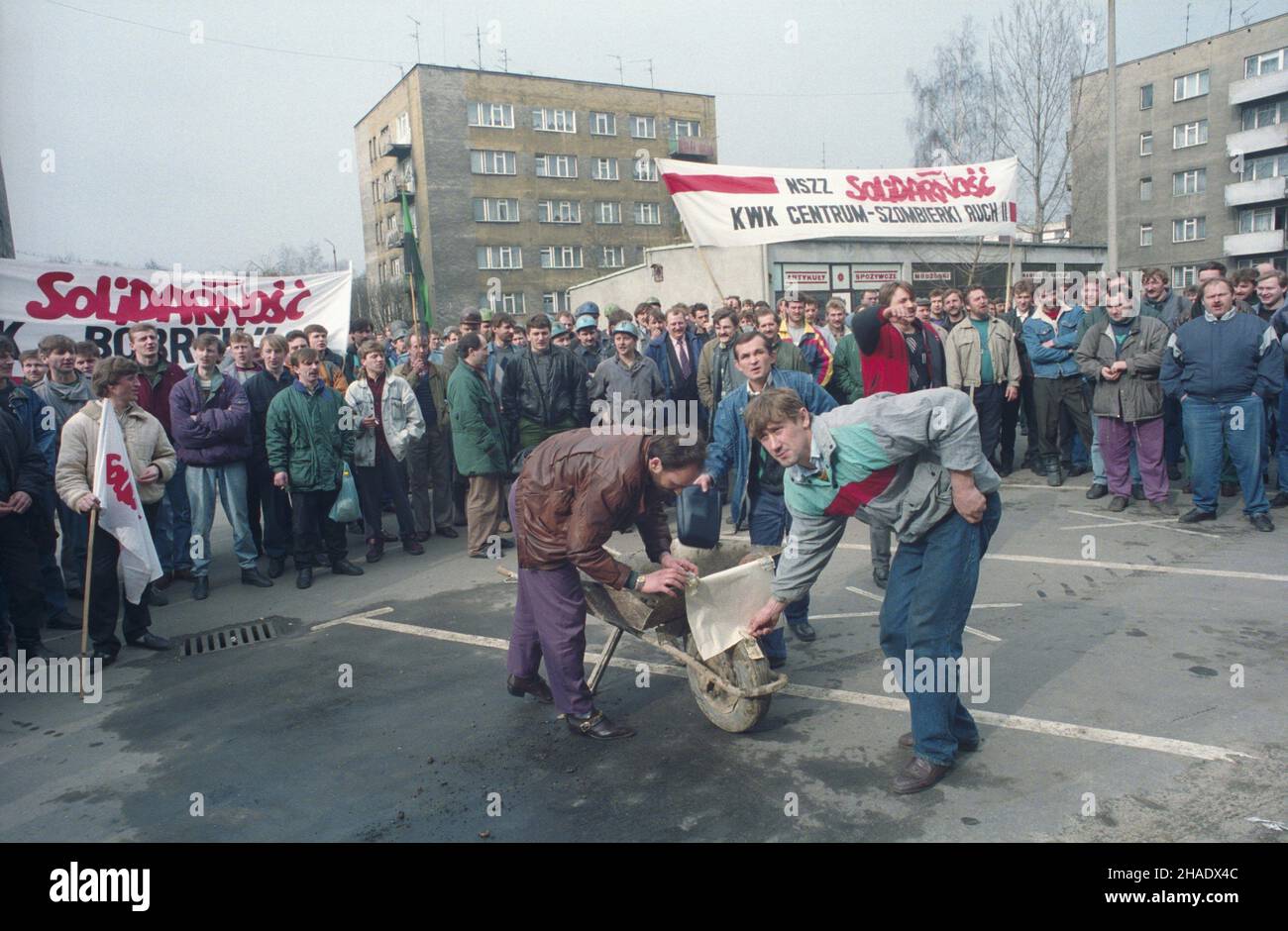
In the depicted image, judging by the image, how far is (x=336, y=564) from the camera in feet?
27.2

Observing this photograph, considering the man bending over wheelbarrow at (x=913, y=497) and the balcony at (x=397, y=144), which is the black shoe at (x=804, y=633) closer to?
the man bending over wheelbarrow at (x=913, y=497)

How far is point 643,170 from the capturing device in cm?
5728

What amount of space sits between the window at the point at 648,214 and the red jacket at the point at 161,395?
169 ft

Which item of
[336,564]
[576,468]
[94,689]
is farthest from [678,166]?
[94,689]

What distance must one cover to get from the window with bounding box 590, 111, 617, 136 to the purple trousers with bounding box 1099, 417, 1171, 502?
52353mm

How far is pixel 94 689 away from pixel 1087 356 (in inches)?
373

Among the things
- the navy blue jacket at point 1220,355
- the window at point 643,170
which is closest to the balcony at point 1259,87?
the window at point 643,170

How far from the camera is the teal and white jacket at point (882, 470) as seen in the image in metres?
3.54

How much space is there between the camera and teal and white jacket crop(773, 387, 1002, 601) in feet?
11.6

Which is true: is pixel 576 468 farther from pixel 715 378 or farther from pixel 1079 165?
pixel 1079 165

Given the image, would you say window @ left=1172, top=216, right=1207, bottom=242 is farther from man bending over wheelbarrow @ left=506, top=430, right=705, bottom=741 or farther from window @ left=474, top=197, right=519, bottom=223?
man bending over wheelbarrow @ left=506, top=430, right=705, bottom=741

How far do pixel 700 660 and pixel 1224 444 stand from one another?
→ 6.62 meters

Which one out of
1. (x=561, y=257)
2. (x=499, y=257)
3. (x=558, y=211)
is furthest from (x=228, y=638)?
(x=558, y=211)

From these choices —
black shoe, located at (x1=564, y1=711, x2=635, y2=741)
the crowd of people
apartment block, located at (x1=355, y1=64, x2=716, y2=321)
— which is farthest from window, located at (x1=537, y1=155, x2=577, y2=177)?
black shoe, located at (x1=564, y1=711, x2=635, y2=741)
